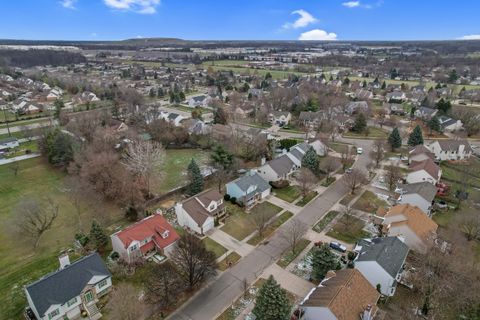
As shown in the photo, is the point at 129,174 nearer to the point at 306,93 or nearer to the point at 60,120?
the point at 60,120

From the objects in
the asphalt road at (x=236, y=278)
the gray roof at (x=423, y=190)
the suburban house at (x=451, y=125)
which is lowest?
the asphalt road at (x=236, y=278)

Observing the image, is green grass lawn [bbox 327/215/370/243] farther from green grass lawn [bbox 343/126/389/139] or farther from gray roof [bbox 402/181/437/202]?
green grass lawn [bbox 343/126/389/139]

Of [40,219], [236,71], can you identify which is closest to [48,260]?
[40,219]

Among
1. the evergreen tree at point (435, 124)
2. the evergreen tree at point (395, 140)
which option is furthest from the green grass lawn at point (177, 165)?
the evergreen tree at point (435, 124)

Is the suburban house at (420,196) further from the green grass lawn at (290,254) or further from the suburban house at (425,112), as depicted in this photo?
the suburban house at (425,112)

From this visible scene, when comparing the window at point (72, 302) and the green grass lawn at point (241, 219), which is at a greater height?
the window at point (72, 302)

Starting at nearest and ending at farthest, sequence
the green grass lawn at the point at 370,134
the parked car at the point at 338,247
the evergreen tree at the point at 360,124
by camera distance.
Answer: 1. the parked car at the point at 338,247
2. the green grass lawn at the point at 370,134
3. the evergreen tree at the point at 360,124

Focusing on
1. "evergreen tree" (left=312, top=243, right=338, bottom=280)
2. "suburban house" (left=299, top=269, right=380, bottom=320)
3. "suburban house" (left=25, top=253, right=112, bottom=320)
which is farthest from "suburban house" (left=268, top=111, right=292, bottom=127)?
"suburban house" (left=25, top=253, right=112, bottom=320)
